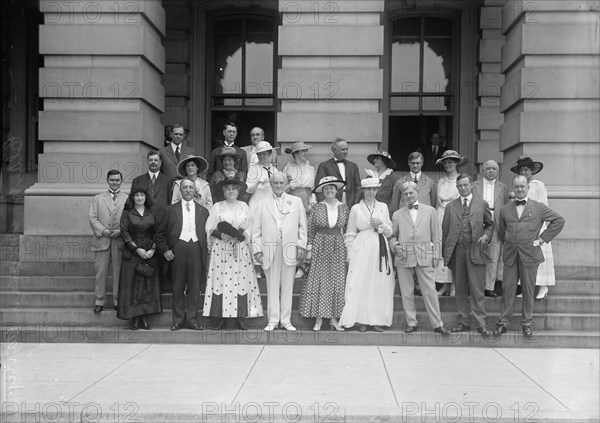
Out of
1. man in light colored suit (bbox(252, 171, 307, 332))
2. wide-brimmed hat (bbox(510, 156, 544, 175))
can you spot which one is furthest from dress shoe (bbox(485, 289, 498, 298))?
man in light colored suit (bbox(252, 171, 307, 332))

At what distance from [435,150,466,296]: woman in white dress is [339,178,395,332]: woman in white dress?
1.01m

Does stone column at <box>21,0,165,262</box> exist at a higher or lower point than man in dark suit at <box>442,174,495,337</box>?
higher

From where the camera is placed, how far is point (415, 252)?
1038cm

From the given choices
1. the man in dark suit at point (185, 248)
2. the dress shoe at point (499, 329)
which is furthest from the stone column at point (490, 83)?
the man in dark suit at point (185, 248)

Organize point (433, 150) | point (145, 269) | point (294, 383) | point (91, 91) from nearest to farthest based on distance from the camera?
point (294, 383) < point (145, 269) < point (91, 91) < point (433, 150)

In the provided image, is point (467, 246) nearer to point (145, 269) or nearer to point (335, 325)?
point (335, 325)

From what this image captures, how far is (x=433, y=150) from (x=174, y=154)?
290 inches

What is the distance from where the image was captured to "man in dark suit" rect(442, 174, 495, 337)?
10.4 metres

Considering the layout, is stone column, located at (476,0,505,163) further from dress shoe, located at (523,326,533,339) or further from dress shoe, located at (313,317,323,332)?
dress shoe, located at (313,317,323,332)

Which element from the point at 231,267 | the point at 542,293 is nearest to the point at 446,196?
the point at 542,293

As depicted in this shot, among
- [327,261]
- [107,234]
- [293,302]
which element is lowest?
[293,302]

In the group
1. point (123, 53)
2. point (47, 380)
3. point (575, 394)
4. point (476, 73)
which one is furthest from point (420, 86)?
point (47, 380)

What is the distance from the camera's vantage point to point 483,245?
34.1ft

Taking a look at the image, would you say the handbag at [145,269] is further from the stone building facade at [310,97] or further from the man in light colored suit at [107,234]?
the stone building facade at [310,97]
